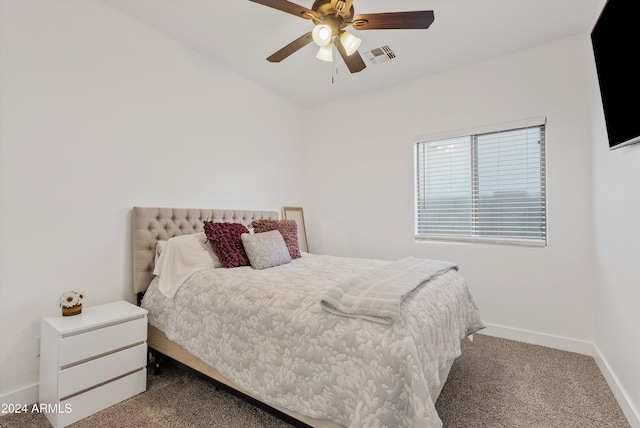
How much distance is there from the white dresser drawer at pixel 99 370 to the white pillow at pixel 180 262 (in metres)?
0.43

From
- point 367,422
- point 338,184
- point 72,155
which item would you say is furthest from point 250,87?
point 367,422

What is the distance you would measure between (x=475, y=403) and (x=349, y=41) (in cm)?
262

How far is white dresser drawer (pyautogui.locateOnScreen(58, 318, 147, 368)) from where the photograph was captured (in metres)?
1.72

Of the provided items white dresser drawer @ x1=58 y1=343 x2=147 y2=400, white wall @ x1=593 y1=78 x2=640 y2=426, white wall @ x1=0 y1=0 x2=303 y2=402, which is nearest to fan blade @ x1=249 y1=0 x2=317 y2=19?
white wall @ x1=0 y1=0 x2=303 y2=402

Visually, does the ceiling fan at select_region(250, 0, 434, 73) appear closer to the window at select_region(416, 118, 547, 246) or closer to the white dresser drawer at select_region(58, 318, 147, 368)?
the window at select_region(416, 118, 547, 246)

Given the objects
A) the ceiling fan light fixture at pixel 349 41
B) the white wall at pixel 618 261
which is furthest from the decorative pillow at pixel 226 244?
the white wall at pixel 618 261

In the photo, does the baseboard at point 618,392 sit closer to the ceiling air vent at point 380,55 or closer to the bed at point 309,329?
the bed at point 309,329

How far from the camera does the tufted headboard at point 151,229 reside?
2424mm

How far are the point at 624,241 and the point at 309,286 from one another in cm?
205

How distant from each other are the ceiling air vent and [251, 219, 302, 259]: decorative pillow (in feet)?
6.39

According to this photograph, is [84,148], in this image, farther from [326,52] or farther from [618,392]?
[618,392]

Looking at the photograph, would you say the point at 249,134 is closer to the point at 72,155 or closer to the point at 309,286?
the point at 72,155

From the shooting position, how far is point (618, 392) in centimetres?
192

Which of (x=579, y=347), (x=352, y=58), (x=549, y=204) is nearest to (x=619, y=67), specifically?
(x=549, y=204)
